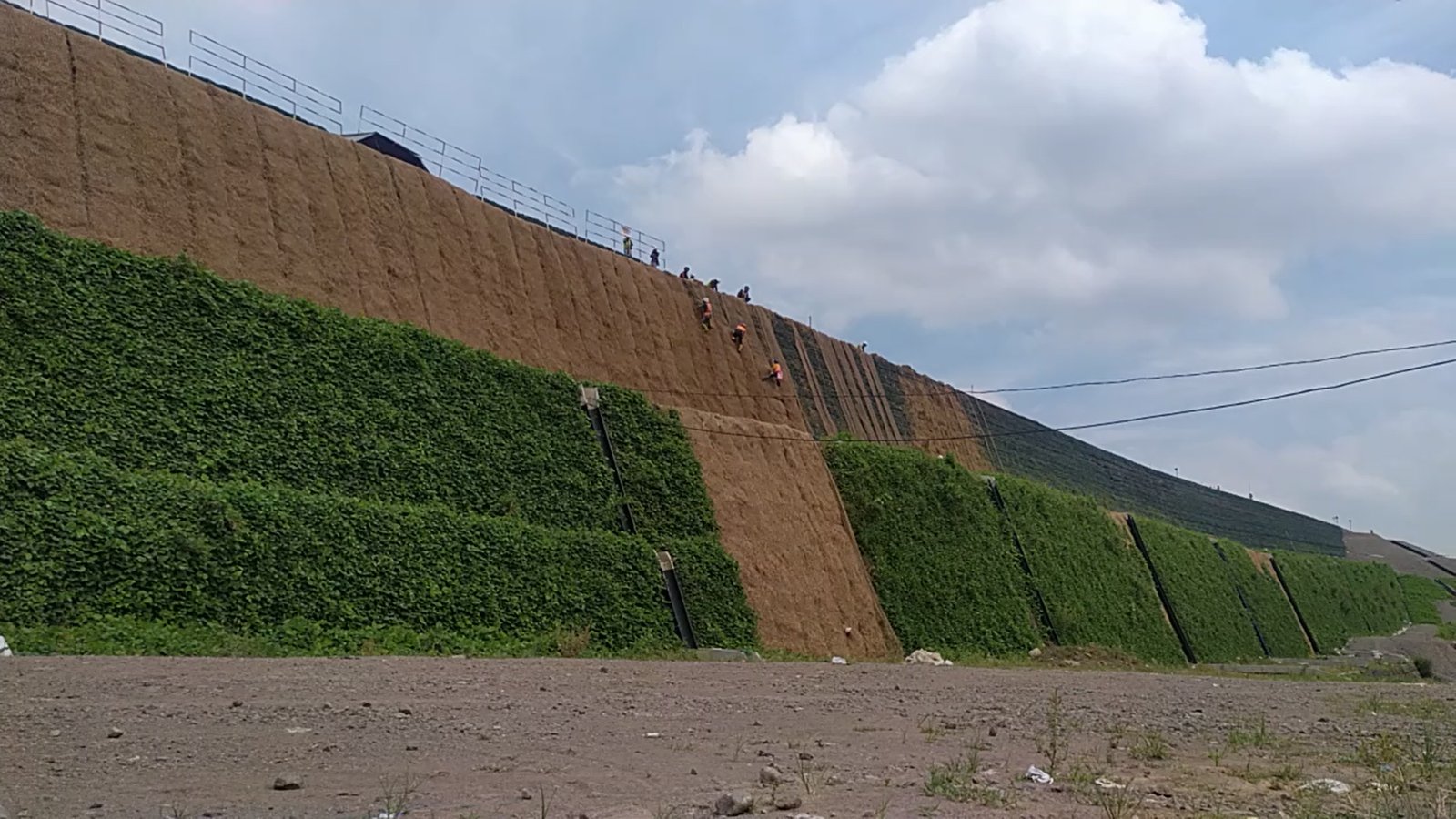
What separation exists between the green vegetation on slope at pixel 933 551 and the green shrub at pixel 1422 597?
52.9m

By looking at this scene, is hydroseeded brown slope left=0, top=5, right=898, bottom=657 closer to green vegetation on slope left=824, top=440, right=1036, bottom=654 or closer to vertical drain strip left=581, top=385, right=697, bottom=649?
green vegetation on slope left=824, top=440, right=1036, bottom=654

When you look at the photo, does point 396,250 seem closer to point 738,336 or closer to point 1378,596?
point 738,336

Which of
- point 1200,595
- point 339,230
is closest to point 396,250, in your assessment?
point 339,230

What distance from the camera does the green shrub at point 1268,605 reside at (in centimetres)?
4697

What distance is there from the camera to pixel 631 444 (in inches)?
831

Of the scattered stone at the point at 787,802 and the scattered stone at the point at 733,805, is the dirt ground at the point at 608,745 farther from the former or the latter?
the scattered stone at the point at 733,805

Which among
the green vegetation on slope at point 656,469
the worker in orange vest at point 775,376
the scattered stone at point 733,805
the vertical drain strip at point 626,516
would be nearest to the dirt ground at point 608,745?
the scattered stone at point 733,805

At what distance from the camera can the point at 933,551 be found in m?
27.9

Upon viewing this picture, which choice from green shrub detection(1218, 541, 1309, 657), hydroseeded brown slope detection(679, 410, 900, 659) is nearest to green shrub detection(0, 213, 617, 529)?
hydroseeded brown slope detection(679, 410, 900, 659)

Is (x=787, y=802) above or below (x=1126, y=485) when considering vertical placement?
below

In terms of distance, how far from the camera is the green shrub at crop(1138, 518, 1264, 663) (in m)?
39.2

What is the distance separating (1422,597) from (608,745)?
8544cm

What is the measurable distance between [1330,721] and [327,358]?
14103 mm

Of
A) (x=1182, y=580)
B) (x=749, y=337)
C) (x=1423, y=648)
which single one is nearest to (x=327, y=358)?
(x=749, y=337)
